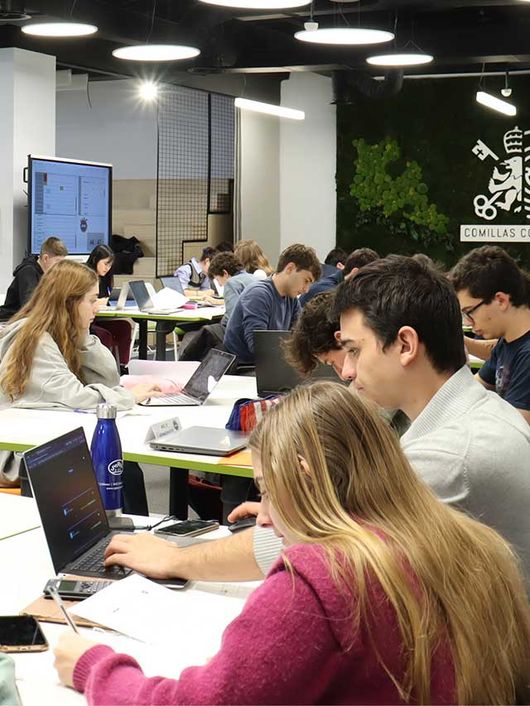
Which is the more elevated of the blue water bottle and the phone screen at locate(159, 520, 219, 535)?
the blue water bottle

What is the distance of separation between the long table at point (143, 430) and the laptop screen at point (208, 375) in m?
0.06

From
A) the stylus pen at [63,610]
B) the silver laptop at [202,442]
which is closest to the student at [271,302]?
the silver laptop at [202,442]

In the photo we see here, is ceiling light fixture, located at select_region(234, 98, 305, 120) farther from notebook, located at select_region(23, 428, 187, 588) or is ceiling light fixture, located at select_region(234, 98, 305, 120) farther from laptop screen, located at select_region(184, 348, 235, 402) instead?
notebook, located at select_region(23, 428, 187, 588)

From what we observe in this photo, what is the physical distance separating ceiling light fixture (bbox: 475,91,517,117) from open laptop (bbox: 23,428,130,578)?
10258 mm

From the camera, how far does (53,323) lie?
14.3 feet

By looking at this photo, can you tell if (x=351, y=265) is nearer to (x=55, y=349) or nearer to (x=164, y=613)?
(x=55, y=349)

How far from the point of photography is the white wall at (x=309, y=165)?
45.7 ft

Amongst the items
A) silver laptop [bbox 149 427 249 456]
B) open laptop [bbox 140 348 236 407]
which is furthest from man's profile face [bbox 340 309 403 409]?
open laptop [bbox 140 348 236 407]

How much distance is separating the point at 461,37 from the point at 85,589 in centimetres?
971

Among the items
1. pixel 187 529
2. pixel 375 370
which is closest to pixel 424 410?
pixel 375 370

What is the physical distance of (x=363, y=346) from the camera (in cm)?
229

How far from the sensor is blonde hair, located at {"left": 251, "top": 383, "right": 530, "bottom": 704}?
1345 millimetres

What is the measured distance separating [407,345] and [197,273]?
10.2 m

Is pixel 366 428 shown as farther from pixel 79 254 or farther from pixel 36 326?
pixel 79 254
